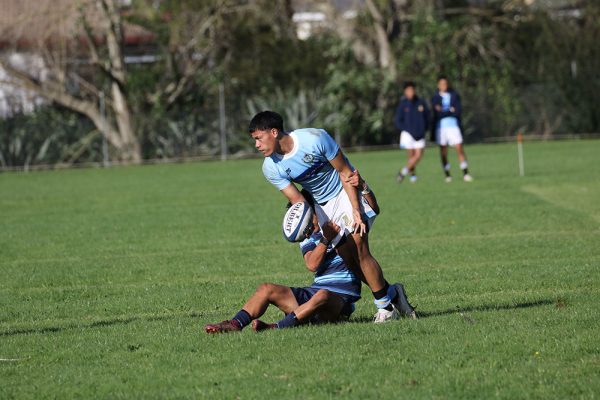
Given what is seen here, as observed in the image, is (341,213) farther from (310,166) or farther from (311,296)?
Answer: (311,296)

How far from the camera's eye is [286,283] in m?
12.0

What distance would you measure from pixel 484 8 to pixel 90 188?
23.3 metres

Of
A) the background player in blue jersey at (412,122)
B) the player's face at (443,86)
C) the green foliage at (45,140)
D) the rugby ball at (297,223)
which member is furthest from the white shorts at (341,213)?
the green foliage at (45,140)

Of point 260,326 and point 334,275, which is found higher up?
point 334,275

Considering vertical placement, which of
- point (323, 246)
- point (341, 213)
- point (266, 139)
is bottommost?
point (323, 246)

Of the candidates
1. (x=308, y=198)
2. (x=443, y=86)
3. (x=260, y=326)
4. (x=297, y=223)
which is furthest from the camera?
(x=443, y=86)

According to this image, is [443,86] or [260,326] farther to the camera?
[443,86]

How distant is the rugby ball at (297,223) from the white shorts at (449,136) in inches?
627

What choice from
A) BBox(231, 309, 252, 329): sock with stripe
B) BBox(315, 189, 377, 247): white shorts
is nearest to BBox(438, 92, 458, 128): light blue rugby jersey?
BBox(315, 189, 377, 247): white shorts

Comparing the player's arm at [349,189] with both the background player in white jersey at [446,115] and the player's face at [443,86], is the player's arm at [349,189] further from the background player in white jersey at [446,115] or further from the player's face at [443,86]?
the player's face at [443,86]

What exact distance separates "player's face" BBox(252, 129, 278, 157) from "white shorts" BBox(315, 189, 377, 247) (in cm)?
64

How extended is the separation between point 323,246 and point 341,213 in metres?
0.32

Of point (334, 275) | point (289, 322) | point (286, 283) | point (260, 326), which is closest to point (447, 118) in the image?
point (286, 283)

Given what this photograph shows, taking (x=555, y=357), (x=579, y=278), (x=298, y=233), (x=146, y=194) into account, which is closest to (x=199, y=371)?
(x=298, y=233)
